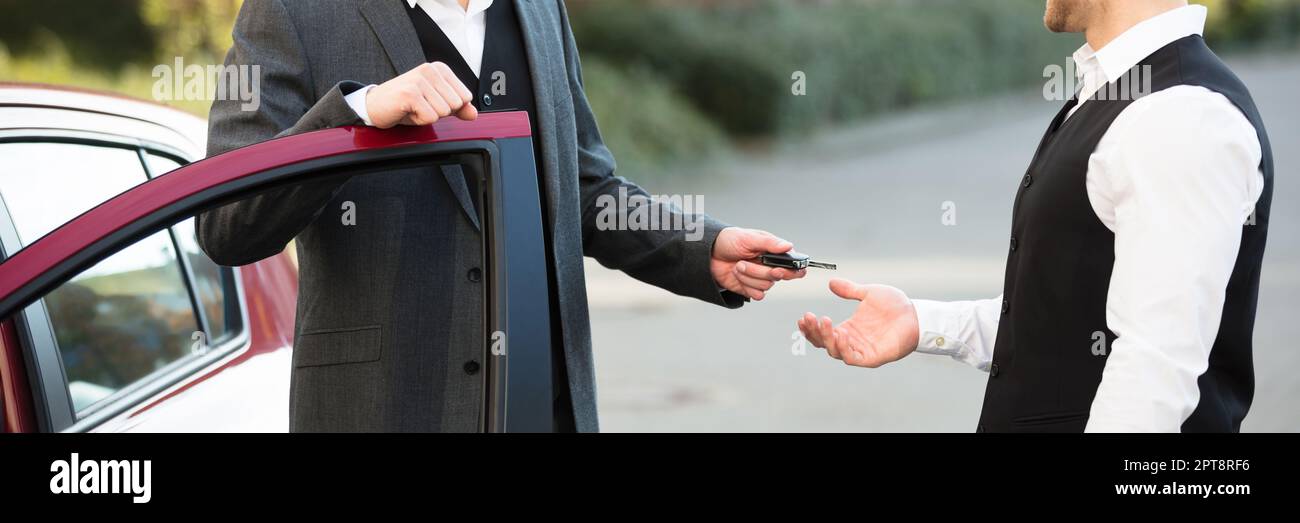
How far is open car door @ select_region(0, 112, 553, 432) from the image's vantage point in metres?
1.69

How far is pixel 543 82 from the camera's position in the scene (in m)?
2.37

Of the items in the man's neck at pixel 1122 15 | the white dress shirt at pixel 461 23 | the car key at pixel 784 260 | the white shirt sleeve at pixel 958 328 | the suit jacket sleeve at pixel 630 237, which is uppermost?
the white dress shirt at pixel 461 23

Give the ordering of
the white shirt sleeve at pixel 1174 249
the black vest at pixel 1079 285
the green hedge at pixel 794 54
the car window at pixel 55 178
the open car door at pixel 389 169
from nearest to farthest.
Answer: the open car door at pixel 389 169 < the white shirt sleeve at pixel 1174 249 < the black vest at pixel 1079 285 < the car window at pixel 55 178 < the green hedge at pixel 794 54

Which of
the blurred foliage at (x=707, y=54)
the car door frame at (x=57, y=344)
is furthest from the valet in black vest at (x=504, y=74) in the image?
the blurred foliage at (x=707, y=54)

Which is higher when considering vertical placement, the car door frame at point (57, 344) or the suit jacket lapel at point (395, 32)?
the suit jacket lapel at point (395, 32)

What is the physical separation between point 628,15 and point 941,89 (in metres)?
4.72

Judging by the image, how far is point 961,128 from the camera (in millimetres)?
16234

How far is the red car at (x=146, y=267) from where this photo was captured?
174 cm

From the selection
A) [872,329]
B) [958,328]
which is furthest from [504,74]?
[958,328]

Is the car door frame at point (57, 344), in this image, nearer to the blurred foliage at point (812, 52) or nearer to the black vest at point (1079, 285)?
the black vest at point (1079, 285)

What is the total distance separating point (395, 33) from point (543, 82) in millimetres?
282
